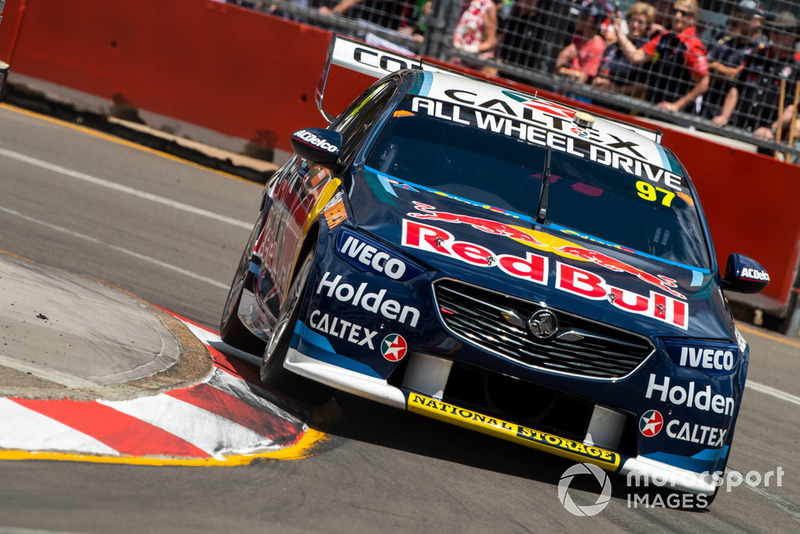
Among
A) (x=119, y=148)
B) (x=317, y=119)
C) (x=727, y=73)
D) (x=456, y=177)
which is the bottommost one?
(x=119, y=148)

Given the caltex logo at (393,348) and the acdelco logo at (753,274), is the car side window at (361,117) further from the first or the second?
the acdelco logo at (753,274)

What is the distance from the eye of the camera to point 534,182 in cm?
625

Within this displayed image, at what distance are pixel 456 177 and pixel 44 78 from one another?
360 inches

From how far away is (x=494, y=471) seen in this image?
5367 mm

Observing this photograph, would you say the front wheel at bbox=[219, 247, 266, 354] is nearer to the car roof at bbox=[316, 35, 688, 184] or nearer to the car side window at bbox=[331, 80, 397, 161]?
the car side window at bbox=[331, 80, 397, 161]

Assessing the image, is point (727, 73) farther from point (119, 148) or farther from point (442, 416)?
point (442, 416)

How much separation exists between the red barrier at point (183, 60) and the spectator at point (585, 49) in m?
2.38

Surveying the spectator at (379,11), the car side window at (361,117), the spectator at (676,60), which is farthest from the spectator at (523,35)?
the car side window at (361,117)

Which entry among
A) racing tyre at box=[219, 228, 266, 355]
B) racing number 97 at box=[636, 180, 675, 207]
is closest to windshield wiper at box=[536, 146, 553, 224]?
racing number 97 at box=[636, 180, 675, 207]

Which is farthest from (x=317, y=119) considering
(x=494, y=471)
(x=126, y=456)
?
(x=126, y=456)

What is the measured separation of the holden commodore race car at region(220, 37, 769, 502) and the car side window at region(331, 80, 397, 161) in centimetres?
17

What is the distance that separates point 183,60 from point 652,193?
27.3 feet

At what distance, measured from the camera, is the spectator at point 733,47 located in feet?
40.2

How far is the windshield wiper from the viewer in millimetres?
6043
